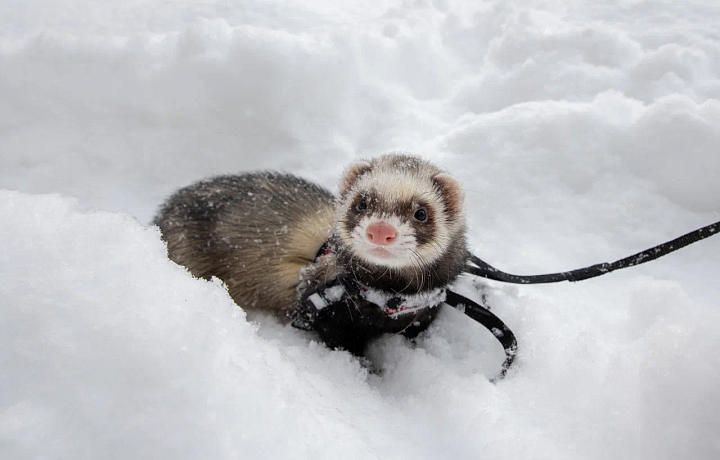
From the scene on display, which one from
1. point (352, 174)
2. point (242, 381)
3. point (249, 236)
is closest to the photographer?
point (242, 381)

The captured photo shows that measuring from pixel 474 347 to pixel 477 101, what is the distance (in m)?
2.00

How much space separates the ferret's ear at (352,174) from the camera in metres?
1.58

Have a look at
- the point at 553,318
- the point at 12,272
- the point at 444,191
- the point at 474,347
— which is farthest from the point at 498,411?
the point at 12,272

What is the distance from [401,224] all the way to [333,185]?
1.29 m

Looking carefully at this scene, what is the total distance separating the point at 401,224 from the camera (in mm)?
1283

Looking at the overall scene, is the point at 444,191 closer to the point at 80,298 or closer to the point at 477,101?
the point at 80,298

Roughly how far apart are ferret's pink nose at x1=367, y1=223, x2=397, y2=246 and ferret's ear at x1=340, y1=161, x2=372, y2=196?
1.28 feet

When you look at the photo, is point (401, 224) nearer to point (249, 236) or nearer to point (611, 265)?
point (611, 265)

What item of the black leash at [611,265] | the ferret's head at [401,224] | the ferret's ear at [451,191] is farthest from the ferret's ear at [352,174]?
the black leash at [611,265]

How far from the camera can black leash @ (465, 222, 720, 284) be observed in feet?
3.95

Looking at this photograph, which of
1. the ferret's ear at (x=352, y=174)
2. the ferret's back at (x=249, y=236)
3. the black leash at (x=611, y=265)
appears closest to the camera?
Answer: the black leash at (x=611, y=265)

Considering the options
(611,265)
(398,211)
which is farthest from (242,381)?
(611,265)

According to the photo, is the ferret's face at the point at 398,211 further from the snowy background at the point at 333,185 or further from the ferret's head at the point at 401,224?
the snowy background at the point at 333,185

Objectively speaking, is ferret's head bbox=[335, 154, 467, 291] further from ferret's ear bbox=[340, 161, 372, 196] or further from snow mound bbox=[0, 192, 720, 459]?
snow mound bbox=[0, 192, 720, 459]
